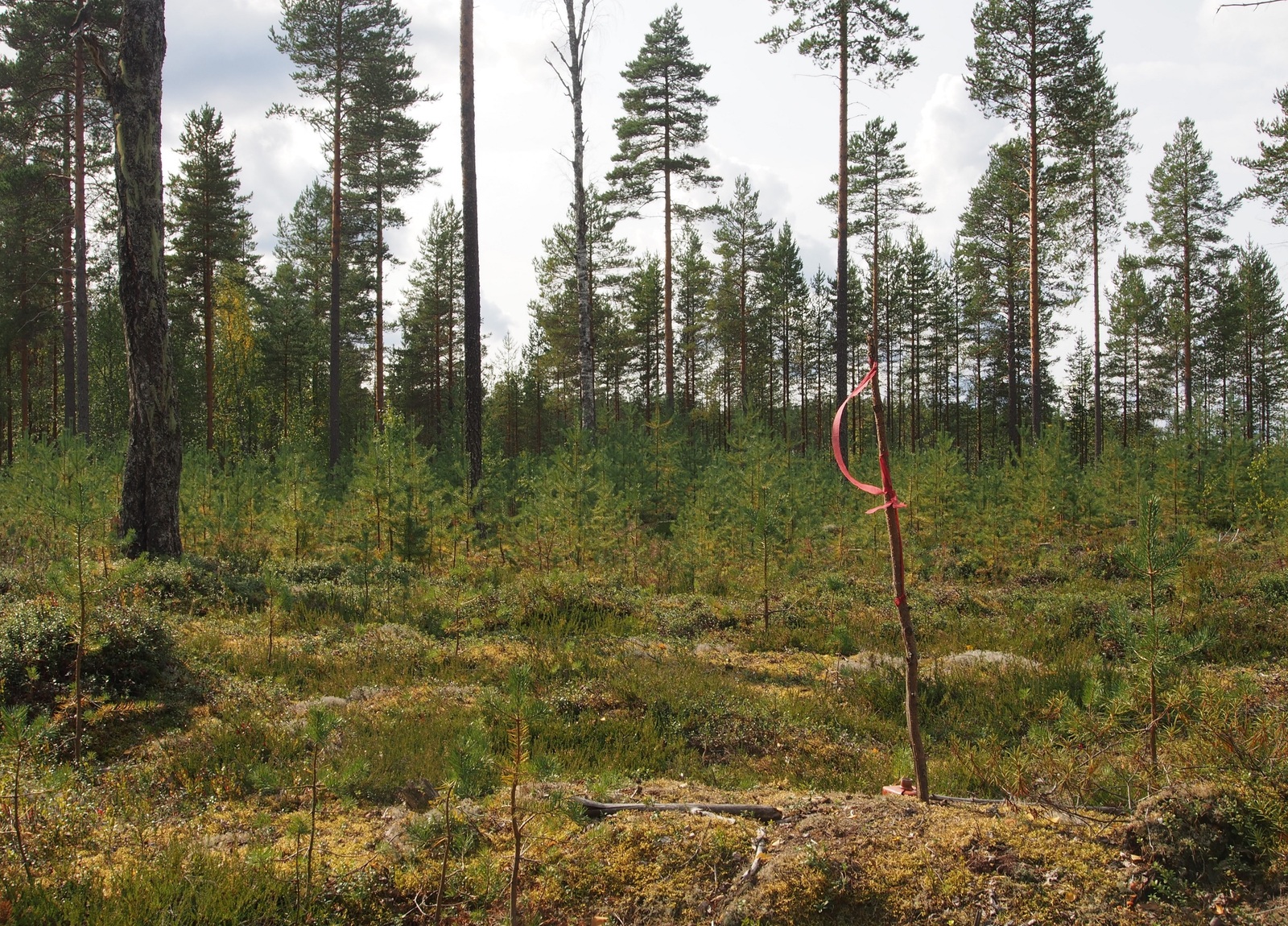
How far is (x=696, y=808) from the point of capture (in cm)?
300

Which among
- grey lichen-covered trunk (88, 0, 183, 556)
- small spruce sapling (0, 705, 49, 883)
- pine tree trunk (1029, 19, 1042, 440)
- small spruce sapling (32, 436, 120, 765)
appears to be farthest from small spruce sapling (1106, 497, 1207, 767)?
pine tree trunk (1029, 19, 1042, 440)

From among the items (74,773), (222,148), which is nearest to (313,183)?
(222,148)

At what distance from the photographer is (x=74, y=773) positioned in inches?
137

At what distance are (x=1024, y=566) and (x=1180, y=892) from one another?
10190mm

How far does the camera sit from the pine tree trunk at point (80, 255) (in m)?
20.2

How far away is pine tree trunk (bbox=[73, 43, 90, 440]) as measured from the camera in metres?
20.2

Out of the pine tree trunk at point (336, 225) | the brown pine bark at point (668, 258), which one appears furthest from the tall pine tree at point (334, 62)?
the brown pine bark at point (668, 258)

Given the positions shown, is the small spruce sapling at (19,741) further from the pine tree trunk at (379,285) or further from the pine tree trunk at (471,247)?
the pine tree trunk at (379,285)

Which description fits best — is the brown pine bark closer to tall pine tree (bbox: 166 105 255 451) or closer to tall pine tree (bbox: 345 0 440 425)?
tall pine tree (bbox: 345 0 440 425)

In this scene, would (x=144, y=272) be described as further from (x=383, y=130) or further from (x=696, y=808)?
(x=383, y=130)

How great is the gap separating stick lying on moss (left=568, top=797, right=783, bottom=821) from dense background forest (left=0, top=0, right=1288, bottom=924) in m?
0.18

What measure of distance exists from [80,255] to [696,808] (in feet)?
85.3

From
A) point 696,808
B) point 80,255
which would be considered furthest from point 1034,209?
point 80,255

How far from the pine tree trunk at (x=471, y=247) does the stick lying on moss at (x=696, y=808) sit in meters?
9.17
